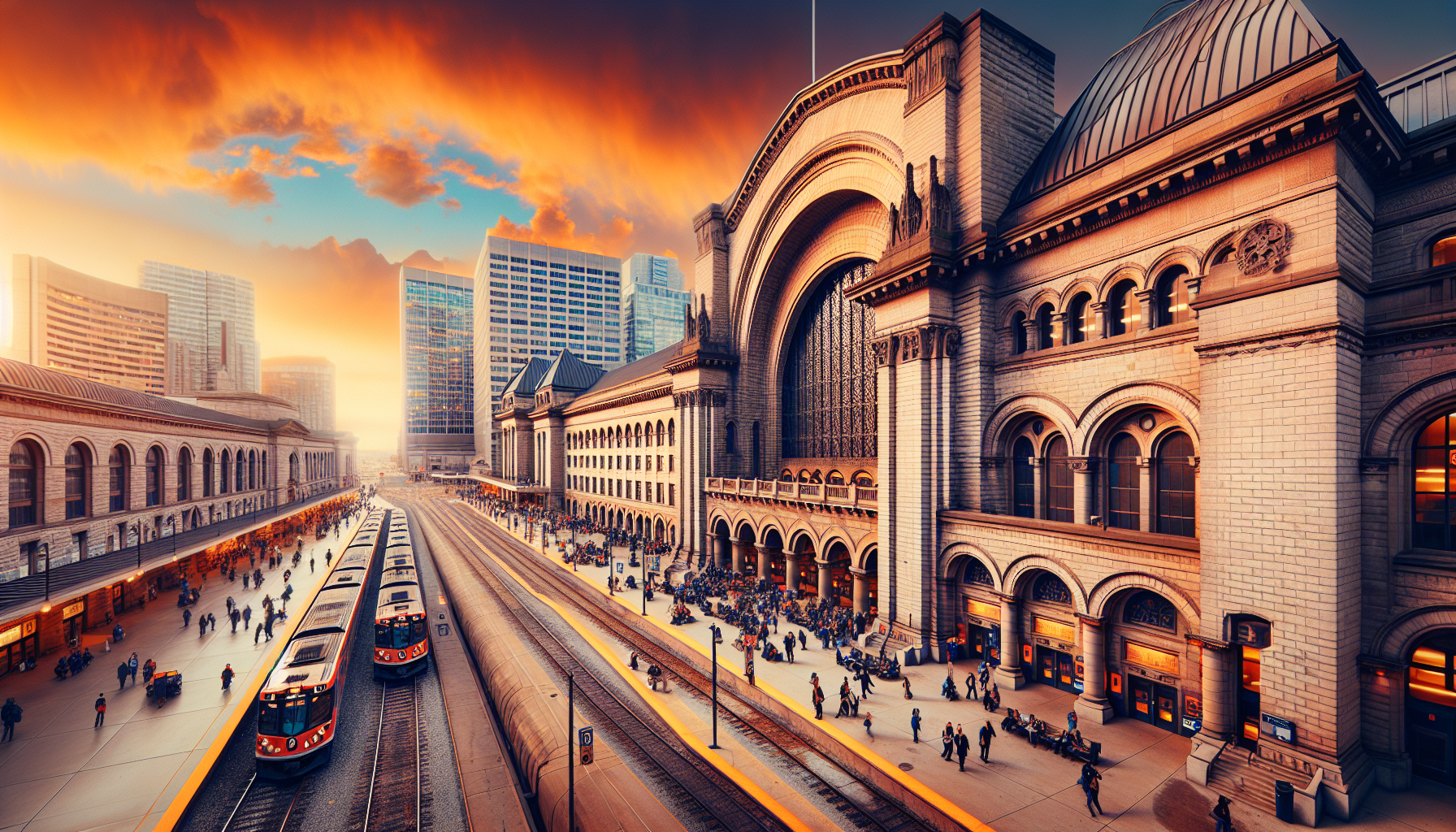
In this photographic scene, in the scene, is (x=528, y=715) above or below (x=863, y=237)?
below

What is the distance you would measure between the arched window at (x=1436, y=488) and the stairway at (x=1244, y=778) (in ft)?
23.1

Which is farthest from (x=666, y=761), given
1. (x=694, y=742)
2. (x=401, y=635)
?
(x=401, y=635)

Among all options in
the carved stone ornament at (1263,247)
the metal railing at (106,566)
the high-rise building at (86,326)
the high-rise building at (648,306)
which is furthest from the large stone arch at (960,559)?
the high-rise building at (648,306)

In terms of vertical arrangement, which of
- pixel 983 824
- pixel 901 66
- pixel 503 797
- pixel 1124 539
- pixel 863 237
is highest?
pixel 901 66

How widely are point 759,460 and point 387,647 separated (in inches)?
1047

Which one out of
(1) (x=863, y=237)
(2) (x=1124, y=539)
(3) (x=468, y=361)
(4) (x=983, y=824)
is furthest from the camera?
(3) (x=468, y=361)

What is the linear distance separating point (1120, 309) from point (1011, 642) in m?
13.1

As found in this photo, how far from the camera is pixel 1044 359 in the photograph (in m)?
21.7

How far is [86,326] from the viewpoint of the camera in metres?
113

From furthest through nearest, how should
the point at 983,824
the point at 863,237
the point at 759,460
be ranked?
the point at 759,460, the point at 863,237, the point at 983,824

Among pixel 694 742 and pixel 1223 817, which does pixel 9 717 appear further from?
pixel 1223 817

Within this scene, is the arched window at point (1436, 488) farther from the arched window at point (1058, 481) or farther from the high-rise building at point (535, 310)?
the high-rise building at point (535, 310)

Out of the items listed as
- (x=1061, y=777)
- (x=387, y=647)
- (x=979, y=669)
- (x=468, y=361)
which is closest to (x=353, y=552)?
(x=387, y=647)

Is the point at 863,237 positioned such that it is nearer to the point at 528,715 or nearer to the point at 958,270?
the point at 958,270
